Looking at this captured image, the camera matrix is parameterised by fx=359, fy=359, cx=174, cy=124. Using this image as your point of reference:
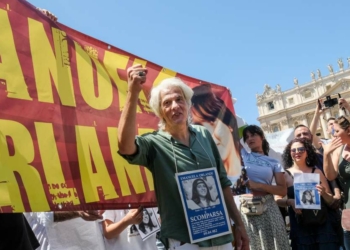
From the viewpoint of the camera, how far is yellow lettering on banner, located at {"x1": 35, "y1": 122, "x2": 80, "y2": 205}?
1.98 metres

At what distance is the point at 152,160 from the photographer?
2.05m

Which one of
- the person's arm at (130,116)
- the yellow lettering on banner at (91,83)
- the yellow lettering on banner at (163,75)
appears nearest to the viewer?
Result: the person's arm at (130,116)

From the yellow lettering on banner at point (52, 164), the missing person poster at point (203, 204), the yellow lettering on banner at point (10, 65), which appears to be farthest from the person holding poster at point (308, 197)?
the yellow lettering on banner at point (10, 65)

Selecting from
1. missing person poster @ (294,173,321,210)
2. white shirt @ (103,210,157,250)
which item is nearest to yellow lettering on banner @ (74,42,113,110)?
white shirt @ (103,210,157,250)

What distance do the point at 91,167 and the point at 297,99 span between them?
2832 inches

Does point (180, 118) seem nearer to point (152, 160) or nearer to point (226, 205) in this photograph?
point (152, 160)

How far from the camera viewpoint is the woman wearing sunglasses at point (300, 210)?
3.67 m

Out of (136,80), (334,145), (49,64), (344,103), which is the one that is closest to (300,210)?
(334,145)

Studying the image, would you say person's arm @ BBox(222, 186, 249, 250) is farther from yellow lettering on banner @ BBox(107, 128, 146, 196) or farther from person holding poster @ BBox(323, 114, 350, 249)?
person holding poster @ BBox(323, 114, 350, 249)

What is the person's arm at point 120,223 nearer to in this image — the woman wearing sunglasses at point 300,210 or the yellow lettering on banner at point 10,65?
the yellow lettering on banner at point 10,65

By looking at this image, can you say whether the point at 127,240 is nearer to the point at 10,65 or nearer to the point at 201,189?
the point at 201,189

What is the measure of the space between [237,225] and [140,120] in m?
1.15

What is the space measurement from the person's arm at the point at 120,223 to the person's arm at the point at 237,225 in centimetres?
68

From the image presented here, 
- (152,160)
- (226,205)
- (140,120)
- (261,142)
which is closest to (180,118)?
(152,160)
